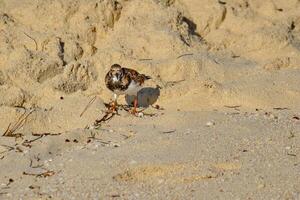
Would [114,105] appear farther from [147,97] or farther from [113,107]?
[147,97]

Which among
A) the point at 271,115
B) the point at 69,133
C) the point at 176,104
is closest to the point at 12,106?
the point at 69,133

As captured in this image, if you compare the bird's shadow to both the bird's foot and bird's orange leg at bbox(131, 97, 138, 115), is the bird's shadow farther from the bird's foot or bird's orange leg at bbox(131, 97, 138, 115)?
the bird's foot

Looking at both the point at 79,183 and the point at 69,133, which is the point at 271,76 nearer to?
the point at 69,133

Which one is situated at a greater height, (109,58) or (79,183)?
(109,58)

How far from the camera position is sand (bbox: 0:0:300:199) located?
207 inches

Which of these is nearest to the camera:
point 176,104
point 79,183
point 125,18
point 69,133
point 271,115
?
point 79,183

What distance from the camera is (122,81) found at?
6.74 metres

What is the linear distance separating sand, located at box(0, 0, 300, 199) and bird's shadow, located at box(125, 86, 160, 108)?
0.02m

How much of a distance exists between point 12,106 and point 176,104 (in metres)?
1.71

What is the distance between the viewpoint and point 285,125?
20.9 ft

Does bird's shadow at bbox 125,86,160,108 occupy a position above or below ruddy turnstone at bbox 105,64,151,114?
below

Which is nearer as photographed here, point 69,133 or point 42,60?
point 69,133

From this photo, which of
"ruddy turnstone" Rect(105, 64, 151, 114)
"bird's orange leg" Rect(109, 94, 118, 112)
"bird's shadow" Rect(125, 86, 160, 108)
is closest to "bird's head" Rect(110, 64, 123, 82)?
"ruddy turnstone" Rect(105, 64, 151, 114)

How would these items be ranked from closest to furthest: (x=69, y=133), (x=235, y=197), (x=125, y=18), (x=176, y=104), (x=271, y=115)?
(x=235, y=197) < (x=69, y=133) < (x=271, y=115) < (x=176, y=104) < (x=125, y=18)
